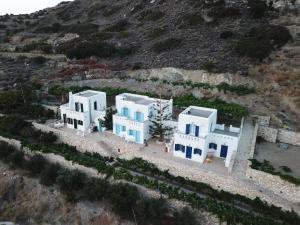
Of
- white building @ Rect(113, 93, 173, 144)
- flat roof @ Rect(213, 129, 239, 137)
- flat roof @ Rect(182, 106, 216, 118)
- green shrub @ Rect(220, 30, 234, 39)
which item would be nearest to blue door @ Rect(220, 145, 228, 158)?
flat roof @ Rect(213, 129, 239, 137)

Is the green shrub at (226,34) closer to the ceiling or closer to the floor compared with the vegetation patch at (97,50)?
closer to the ceiling

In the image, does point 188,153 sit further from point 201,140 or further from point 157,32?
point 157,32

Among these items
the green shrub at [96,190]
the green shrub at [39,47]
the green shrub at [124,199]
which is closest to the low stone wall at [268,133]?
the green shrub at [124,199]

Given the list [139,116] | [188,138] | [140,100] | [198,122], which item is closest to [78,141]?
[139,116]

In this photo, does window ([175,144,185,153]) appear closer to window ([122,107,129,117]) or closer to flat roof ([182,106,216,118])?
flat roof ([182,106,216,118])

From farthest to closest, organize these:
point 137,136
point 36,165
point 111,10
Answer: point 111,10
point 137,136
point 36,165

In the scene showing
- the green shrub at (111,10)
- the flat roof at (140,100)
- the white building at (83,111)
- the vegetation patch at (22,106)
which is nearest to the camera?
the flat roof at (140,100)

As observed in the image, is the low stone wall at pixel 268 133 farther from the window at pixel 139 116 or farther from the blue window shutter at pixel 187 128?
the window at pixel 139 116

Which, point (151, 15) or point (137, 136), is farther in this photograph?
point (151, 15)
